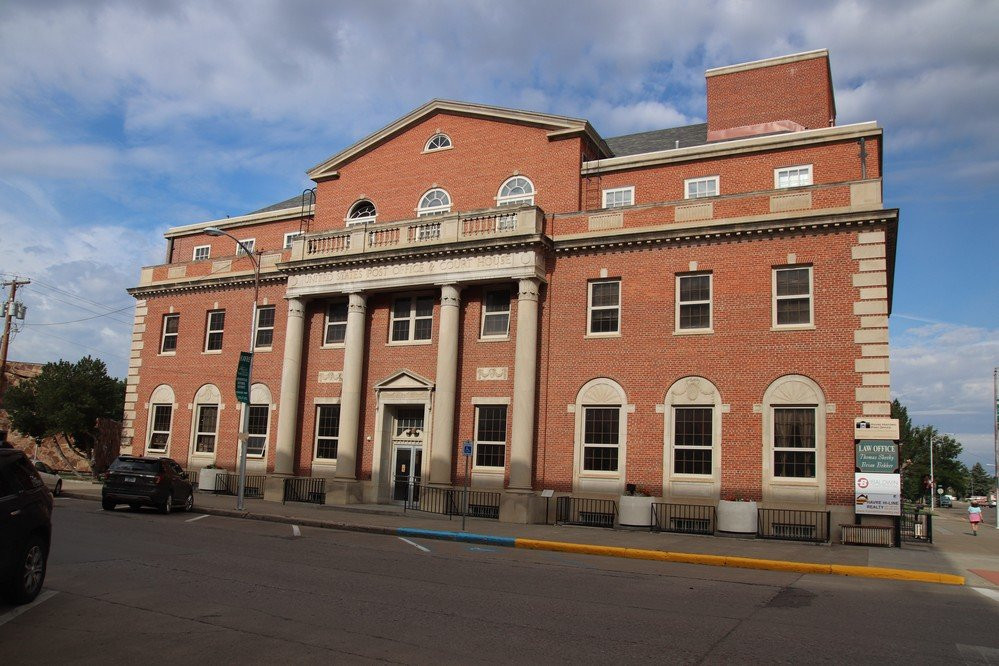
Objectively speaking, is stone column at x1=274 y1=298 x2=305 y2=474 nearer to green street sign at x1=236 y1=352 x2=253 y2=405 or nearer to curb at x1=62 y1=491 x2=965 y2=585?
green street sign at x1=236 y1=352 x2=253 y2=405

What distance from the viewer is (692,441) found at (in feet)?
82.2

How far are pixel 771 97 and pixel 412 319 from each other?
57.5 feet

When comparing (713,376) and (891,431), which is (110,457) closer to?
(713,376)

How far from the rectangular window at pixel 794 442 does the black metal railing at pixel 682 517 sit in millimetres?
2479

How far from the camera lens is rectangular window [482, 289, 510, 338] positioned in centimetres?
2884

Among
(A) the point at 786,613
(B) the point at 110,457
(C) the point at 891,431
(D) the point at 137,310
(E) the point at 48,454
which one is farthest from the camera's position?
(E) the point at 48,454

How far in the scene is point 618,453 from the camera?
2602 cm

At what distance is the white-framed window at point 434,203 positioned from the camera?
31.7 meters

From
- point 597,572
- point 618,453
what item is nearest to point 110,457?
point 618,453

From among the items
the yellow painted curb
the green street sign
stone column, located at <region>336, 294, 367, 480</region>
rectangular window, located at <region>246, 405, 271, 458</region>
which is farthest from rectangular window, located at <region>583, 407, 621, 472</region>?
rectangular window, located at <region>246, 405, 271, 458</region>

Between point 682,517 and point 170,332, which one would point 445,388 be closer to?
point 682,517

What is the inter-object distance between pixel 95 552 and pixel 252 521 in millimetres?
9577

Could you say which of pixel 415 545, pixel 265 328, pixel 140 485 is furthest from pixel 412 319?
pixel 415 545

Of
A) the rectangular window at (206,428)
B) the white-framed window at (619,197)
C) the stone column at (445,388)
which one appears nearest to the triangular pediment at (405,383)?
the stone column at (445,388)
